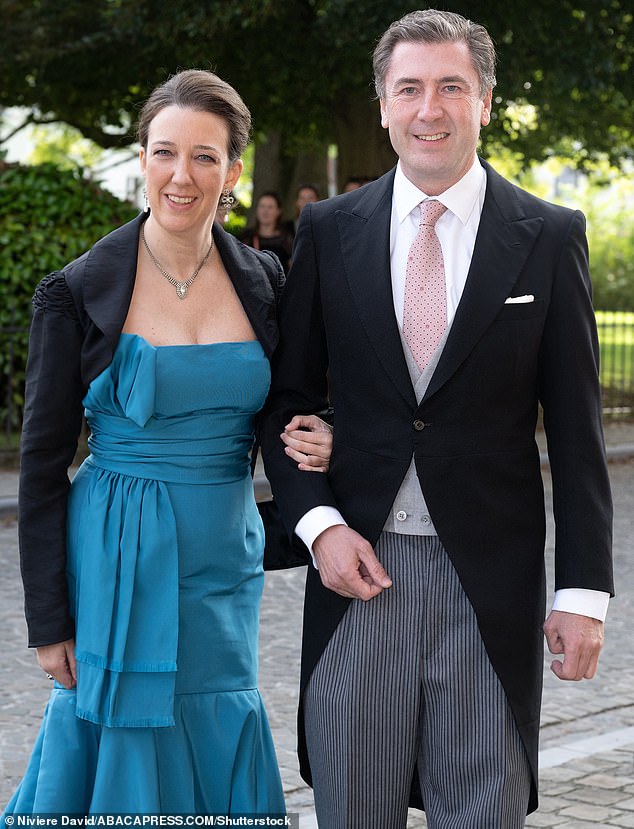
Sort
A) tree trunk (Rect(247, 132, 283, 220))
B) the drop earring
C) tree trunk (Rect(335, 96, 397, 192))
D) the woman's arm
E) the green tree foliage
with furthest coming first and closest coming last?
tree trunk (Rect(247, 132, 283, 220)), tree trunk (Rect(335, 96, 397, 192)), the green tree foliage, the drop earring, the woman's arm

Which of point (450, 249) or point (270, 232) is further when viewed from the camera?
point (270, 232)

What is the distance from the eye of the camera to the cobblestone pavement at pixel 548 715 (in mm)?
4422

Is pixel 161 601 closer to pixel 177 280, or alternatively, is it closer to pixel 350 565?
pixel 350 565

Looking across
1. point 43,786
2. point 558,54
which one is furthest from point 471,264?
point 558,54

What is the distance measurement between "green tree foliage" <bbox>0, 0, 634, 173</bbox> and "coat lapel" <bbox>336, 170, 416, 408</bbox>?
28.6 ft

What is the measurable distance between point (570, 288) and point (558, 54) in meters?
9.92

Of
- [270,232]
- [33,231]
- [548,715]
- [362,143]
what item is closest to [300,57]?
[362,143]

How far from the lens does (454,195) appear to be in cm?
285

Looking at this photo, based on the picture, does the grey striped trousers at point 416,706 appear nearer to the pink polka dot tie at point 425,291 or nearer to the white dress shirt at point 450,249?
the white dress shirt at point 450,249

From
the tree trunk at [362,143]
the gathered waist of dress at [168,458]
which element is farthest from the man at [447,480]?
the tree trunk at [362,143]

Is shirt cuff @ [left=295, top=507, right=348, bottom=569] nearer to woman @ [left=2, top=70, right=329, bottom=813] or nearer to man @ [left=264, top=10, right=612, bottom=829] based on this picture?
man @ [left=264, top=10, right=612, bottom=829]

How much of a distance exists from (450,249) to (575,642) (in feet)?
2.95

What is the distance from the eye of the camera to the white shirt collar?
9.35 feet

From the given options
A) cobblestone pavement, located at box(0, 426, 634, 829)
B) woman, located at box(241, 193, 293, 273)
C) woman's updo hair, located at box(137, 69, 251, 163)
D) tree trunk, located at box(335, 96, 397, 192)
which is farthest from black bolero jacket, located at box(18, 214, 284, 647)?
tree trunk, located at box(335, 96, 397, 192)
